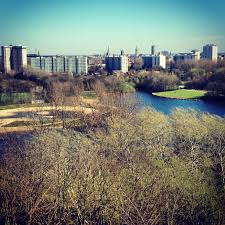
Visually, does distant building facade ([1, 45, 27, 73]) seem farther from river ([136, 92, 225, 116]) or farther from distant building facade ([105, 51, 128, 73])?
river ([136, 92, 225, 116])

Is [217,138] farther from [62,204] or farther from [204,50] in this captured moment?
[204,50]

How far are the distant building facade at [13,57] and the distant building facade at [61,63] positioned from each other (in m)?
1.09

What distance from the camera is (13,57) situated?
29000mm

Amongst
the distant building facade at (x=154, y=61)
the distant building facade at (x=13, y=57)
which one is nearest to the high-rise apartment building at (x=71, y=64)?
the distant building facade at (x=13, y=57)

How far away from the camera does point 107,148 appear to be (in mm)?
6449

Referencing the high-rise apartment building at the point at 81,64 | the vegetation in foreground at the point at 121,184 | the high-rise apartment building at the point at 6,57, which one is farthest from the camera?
the high-rise apartment building at the point at 6,57

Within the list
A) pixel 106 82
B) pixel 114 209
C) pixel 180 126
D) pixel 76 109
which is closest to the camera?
pixel 114 209

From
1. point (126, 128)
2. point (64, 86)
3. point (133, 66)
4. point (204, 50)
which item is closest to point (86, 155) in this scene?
point (126, 128)

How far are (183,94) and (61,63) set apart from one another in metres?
12.8

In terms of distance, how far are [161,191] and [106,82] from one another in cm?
1446

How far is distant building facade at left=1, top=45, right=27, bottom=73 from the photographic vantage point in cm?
2848

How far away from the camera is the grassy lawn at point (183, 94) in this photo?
1686 centimetres

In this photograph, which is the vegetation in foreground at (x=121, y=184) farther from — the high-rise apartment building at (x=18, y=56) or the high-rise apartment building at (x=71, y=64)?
the high-rise apartment building at (x=18, y=56)

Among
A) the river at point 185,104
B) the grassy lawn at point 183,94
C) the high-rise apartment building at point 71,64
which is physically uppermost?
the high-rise apartment building at point 71,64
